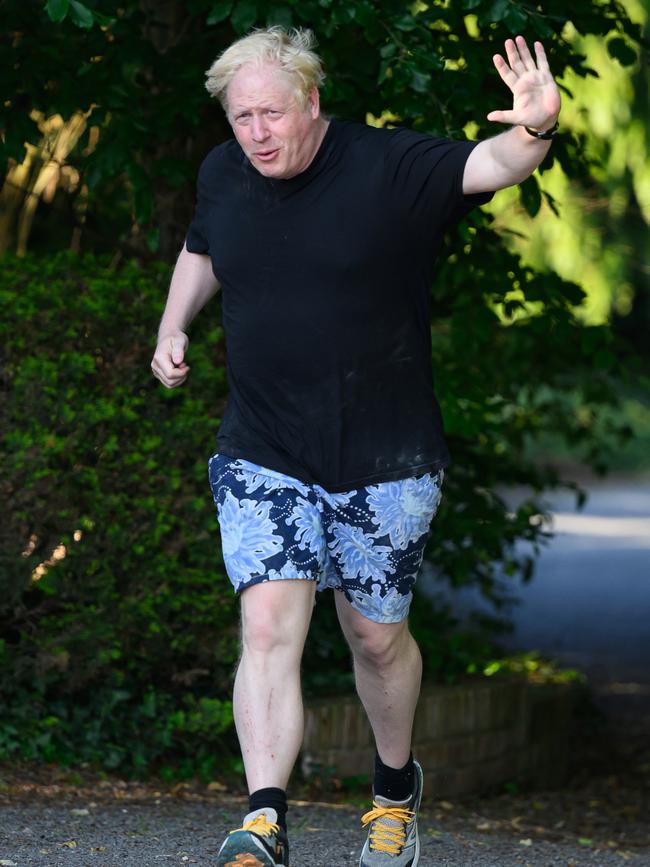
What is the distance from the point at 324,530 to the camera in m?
3.50

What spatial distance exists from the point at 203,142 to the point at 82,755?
2.41 m

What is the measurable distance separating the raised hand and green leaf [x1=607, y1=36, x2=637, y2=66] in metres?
2.30

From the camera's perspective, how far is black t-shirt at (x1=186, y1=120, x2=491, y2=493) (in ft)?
10.8

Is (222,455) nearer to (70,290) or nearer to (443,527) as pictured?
(70,290)

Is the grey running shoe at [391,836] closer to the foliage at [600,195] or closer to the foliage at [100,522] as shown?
the foliage at [100,522]

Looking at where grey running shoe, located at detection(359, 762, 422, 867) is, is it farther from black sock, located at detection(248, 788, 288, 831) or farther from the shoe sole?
the shoe sole

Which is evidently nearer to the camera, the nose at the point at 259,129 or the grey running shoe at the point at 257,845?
the grey running shoe at the point at 257,845

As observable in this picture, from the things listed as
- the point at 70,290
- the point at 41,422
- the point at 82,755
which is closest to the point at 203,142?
the point at 70,290

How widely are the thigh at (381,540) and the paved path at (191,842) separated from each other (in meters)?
0.95

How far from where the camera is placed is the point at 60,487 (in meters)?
4.80

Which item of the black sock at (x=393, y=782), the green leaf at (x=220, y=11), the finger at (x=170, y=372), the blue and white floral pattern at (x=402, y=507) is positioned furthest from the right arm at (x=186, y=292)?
the black sock at (x=393, y=782)

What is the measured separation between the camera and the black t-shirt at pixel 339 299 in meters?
3.28

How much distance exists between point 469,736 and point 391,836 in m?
2.62

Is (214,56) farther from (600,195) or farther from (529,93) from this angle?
(600,195)
